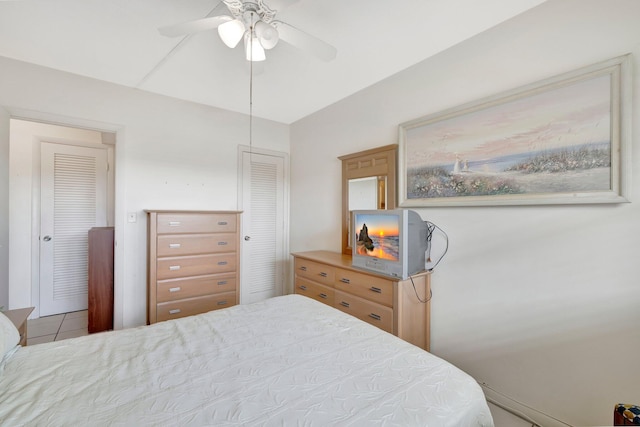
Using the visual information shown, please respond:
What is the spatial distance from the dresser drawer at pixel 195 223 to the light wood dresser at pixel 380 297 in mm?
1138

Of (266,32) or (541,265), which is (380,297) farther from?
(266,32)

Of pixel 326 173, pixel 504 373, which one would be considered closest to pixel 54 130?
pixel 326 173

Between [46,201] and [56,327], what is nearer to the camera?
[56,327]

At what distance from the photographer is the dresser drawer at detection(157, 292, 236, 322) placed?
2.72 meters

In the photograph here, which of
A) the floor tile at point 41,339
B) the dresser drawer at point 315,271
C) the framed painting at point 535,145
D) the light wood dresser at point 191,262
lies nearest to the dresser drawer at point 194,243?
the light wood dresser at point 191,262

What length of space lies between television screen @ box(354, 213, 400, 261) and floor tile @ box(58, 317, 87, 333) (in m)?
3.21

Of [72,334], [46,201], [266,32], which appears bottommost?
[72,334]

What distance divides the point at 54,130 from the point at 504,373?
16.9 ft

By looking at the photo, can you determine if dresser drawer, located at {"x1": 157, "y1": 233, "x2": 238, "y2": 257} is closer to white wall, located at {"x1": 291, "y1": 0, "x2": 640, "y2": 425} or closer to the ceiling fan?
the ceiling fan

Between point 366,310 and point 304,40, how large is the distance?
197 centimetres

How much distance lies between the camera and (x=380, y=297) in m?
2.08

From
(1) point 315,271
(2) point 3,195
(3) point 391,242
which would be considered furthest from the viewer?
(1) point 315,271

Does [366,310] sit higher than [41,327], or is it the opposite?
[366,310]

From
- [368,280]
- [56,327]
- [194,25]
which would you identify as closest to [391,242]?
[368,280]
